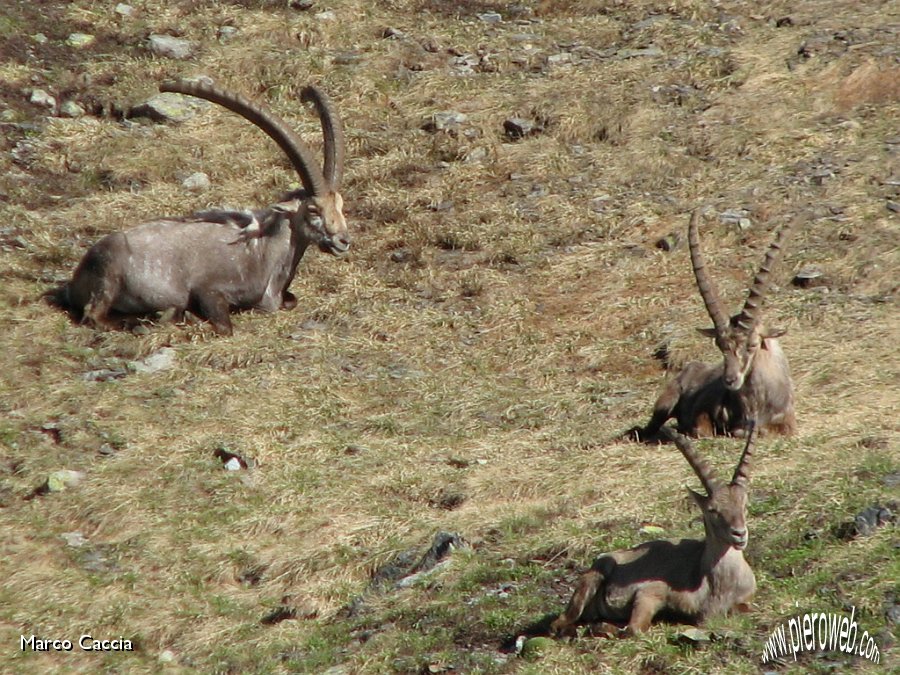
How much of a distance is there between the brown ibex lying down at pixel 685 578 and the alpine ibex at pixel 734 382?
3.12m

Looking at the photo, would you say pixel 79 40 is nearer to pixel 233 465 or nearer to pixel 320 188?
pixel 320 188

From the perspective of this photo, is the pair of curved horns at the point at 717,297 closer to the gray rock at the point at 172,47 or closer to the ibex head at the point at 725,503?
the ibex head at the point at 725,503

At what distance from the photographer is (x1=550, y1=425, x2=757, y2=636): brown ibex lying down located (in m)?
6.60

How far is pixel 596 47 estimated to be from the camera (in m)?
17.8

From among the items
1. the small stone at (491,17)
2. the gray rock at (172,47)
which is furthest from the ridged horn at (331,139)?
the small stone at (491,17)

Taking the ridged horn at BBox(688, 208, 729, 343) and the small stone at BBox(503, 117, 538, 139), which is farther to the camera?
the small stone at BBox(503, 117, 538, 139)

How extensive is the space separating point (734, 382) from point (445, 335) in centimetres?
336

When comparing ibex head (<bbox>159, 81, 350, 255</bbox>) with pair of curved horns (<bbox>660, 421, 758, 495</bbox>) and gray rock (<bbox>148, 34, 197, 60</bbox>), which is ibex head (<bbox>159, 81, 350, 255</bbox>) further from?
pair of curved horns (<bbox>660, 421, 758, 495</bbox>)

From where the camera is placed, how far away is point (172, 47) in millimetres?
17797

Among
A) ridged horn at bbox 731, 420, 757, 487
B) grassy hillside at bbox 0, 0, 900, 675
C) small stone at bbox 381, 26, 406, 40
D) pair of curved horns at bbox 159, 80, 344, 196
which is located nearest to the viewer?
ridged horn at bbox 731, 420, 757, 487

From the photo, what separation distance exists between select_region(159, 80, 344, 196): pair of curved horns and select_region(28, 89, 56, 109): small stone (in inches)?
179

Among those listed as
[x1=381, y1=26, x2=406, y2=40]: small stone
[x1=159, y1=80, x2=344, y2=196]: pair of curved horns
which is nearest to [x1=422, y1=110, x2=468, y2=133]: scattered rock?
[x1=381, y1=26, x2=406, y2=40]: small stone

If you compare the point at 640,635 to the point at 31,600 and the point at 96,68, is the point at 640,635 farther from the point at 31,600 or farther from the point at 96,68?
the point at 96,68

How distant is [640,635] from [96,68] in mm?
12859
